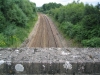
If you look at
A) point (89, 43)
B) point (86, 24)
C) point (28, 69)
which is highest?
point (28, 69)

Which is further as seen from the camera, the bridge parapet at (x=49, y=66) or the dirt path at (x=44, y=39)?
the dirt path at (x=44, y=39)

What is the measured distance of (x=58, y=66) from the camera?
2.32 meters

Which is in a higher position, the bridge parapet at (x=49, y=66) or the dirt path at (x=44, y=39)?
the bridge parapet at (x=49, y=66)

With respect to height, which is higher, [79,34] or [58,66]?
[58,66]

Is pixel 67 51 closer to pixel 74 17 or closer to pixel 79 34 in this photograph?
pixel 79 34

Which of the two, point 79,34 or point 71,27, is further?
point 71,27

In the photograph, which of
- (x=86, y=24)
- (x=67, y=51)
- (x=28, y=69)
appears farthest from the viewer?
(x=86, y=24)

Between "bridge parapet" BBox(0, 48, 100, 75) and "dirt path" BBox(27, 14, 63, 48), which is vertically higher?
"bridge parapet" BBox(0, 48, 100, 75)

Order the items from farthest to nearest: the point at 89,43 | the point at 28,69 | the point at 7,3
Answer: the point at 7,3
the point at 89,43
the point at 28,69

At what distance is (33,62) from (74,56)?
0.63 meters

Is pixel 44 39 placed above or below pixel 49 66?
below

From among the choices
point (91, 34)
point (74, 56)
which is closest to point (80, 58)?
point (74, 56)

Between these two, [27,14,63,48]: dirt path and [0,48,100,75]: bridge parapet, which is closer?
[0,48,100,75]: bridge parapet

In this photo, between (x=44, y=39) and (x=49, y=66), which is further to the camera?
(x=44, y=39)
